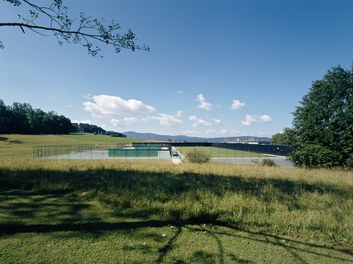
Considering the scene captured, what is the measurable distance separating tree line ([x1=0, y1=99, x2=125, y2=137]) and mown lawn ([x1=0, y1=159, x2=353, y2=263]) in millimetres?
124650

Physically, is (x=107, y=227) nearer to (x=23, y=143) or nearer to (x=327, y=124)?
→ (x=327, y=124)

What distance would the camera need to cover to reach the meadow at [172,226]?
144 inches

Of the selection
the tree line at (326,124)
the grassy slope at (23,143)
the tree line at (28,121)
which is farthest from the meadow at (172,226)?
the tree line at (28,121)

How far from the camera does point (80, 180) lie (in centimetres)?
906

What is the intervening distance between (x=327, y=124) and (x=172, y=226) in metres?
22.5

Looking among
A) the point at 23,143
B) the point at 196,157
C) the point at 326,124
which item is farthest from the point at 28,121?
the point at 326,124

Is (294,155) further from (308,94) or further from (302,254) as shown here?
(302,254)

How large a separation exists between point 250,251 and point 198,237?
0.99m

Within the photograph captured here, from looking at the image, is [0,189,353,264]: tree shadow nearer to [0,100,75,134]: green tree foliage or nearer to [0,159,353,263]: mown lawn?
[0,159,353,263]: mown lawn

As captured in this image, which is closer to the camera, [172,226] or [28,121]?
[172,226]

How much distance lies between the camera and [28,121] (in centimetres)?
11575

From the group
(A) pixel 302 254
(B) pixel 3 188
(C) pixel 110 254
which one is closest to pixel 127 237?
(C) pixel 110 254

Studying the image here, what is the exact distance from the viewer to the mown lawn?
366cm

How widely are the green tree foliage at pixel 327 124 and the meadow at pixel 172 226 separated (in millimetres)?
15520
